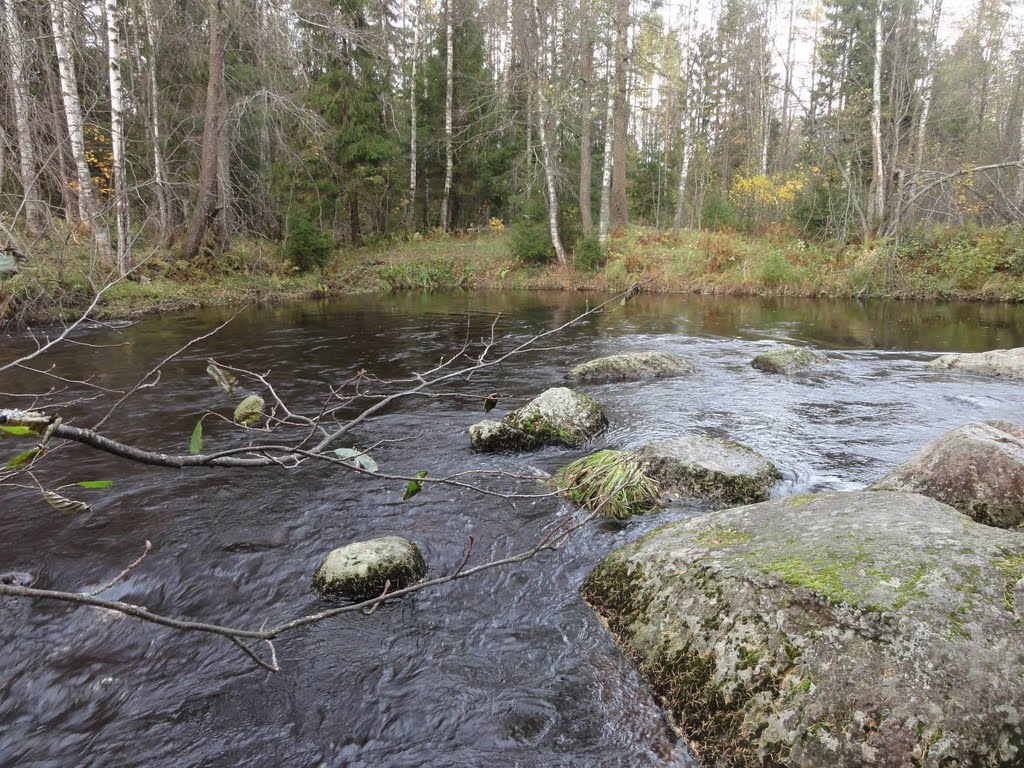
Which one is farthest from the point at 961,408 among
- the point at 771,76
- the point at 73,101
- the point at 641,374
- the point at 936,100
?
the point at 771,76

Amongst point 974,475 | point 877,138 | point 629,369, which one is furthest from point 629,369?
point 877,138

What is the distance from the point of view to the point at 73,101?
12156mm

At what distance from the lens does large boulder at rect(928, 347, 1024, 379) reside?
8.22 m

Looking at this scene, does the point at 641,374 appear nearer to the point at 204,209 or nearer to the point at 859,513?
the point at 859,513

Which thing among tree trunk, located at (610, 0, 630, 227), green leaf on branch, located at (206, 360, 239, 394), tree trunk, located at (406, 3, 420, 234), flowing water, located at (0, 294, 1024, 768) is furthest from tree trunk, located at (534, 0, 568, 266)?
green leaf on branch, located at (206, 360, 239, 394)

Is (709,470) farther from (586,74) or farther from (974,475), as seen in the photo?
(586,74)

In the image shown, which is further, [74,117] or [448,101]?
[448,101]

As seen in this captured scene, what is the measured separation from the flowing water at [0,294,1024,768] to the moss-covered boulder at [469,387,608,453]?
224 millimetres

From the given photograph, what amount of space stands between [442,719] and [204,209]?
17974mm

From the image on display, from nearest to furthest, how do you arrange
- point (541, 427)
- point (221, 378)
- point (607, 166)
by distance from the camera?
1. point (221, 378)
2. point (541, 427)
3. point (607, 166)

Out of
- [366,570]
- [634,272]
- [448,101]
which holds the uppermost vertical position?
[448,101]

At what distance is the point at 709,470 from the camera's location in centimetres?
481

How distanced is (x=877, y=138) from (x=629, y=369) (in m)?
16.8

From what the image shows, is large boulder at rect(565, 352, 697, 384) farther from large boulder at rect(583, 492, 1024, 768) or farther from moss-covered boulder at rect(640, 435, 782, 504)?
large boulder at rect(583, 492, 1024, 768)
